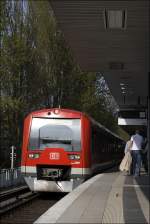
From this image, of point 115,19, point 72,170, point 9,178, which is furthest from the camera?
point 9,178

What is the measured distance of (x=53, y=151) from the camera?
18.3m

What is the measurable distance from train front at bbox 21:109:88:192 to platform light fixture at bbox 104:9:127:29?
21.3ft

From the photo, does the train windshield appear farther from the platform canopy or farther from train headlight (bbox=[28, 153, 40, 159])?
the platform canopy

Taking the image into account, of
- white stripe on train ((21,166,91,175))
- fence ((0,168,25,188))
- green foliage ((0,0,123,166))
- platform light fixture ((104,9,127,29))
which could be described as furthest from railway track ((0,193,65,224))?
green foliage ((0,0,123,166))

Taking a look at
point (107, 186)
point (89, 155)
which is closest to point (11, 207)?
point (107, 186)

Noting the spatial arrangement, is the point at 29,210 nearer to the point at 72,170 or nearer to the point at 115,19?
the point at 72,170

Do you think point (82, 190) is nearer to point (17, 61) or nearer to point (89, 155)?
point (89, 155)

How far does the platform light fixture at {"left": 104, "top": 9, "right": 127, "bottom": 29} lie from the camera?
11148mm

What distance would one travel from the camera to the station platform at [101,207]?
910 cm

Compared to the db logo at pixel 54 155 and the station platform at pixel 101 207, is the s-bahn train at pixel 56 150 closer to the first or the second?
the db logo at pixel 54 155

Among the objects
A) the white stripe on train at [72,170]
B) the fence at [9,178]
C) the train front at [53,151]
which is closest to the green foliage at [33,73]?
the fence at [9,178]

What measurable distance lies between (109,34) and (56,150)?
5.81 m

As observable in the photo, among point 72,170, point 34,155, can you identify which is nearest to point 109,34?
point 72,170

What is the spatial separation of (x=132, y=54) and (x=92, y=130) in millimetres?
4266
